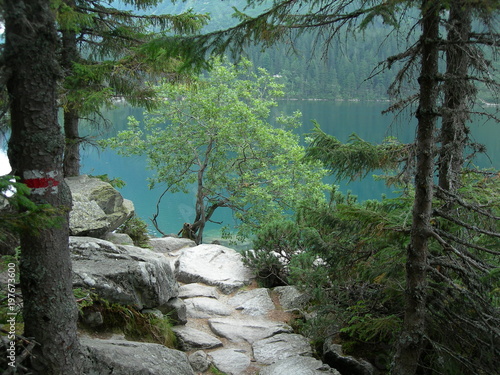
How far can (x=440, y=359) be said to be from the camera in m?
4.12

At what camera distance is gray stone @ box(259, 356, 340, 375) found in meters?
5.23

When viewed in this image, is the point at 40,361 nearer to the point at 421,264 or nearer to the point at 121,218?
the point at 421,264

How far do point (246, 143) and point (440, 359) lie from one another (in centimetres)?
1206

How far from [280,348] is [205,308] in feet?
6.19

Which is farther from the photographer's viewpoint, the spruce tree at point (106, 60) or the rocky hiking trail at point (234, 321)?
the spruce tree at point (106, 60)

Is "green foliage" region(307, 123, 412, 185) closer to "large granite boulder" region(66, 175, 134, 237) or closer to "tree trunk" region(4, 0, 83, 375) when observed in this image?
"tree trunk" region(4, 0, 83, 375)

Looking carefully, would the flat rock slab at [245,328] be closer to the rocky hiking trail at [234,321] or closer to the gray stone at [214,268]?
the rocky hiking trail at [234,321]

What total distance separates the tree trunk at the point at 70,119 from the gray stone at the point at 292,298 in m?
5.31

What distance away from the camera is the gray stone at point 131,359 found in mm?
3801

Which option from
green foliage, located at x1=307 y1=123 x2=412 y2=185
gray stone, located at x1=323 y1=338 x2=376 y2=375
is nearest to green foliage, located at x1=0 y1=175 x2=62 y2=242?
green foliage, located at x1=307 y1=123 x2=412 y2=185

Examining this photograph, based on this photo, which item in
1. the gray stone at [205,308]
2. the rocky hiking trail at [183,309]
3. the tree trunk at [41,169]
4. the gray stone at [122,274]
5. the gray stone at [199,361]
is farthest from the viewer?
the gray stone at [205,308]

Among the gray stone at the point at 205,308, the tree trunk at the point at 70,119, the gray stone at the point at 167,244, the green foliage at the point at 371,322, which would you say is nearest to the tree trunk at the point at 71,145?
the tree trunk at the point at 70,119

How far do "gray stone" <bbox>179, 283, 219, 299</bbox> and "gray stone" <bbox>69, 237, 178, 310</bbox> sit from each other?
1.77m

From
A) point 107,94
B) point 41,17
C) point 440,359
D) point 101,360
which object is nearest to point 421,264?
point 440,359
